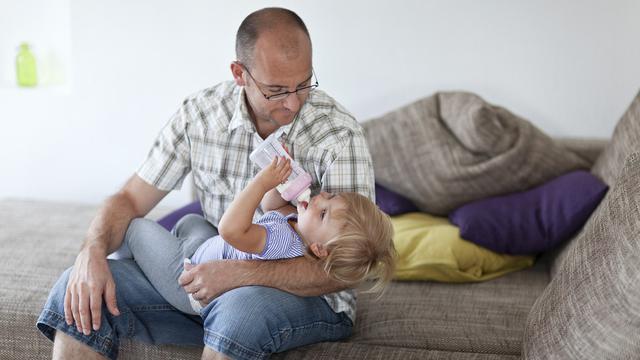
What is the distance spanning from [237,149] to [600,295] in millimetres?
1022

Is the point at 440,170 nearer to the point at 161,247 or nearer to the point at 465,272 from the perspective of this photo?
the point at 465,272

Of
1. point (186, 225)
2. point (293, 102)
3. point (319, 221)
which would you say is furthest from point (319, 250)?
point (186, 225)

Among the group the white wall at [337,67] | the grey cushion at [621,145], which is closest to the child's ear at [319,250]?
the grey cushion at [621,145]

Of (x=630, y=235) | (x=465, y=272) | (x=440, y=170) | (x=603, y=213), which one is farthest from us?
(x=440, y=170)

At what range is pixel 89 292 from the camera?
6.60ft

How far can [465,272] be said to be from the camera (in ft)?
8.58

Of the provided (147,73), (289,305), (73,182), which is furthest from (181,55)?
(289,305)

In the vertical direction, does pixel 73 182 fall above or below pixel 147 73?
below

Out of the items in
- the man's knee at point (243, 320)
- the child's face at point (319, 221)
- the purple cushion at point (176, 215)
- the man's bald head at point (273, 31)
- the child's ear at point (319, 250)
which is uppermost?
the man's bald head at point (273, 31)

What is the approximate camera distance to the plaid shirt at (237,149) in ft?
7.05

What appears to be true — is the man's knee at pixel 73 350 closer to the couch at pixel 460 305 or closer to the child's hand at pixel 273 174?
the couch at pixel 460 305

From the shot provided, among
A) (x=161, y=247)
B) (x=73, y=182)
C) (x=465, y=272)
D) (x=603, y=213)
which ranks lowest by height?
(x=73, y=182)

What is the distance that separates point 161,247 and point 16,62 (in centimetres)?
186

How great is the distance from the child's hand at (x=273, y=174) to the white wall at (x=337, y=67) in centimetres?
129
